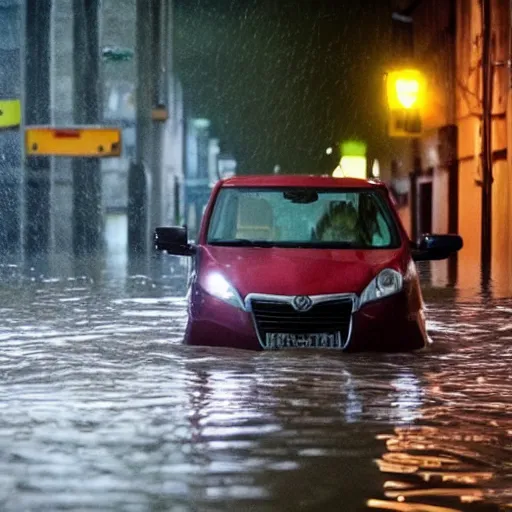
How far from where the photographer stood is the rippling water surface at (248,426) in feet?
21.6

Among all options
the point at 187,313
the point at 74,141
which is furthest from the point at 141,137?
the point at 187,313

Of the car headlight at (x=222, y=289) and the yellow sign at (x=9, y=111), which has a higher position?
the yellow sign at (x=9, y=111)

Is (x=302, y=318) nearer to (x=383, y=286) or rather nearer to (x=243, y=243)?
(x=383, y=286)

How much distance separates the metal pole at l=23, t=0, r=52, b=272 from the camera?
2084 inches

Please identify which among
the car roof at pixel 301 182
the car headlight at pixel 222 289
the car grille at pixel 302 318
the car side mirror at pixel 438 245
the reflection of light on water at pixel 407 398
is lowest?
the reflection of light on water at pixel 407 398

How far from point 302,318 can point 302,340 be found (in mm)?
206

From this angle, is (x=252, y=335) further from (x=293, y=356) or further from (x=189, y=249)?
(x=189, y=249)

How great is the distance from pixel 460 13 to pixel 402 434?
35654 millimetres

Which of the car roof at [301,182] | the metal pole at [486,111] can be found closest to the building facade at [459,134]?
the metal pole at [486,111]

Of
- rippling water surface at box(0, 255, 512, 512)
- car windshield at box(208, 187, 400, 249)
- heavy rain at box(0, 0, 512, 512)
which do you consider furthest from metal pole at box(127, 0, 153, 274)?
rippling water surface at box(0, 255, 512, 512)

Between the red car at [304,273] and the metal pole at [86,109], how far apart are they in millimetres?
41583

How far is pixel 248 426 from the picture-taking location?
864 centimetres

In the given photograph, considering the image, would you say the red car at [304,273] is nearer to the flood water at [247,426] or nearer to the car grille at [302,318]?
the car grille at [302,318]

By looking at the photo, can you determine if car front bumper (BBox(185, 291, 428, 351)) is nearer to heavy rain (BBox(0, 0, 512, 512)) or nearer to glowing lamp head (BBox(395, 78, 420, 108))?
heavy rain (BBox(0, 0, 512, 512))
